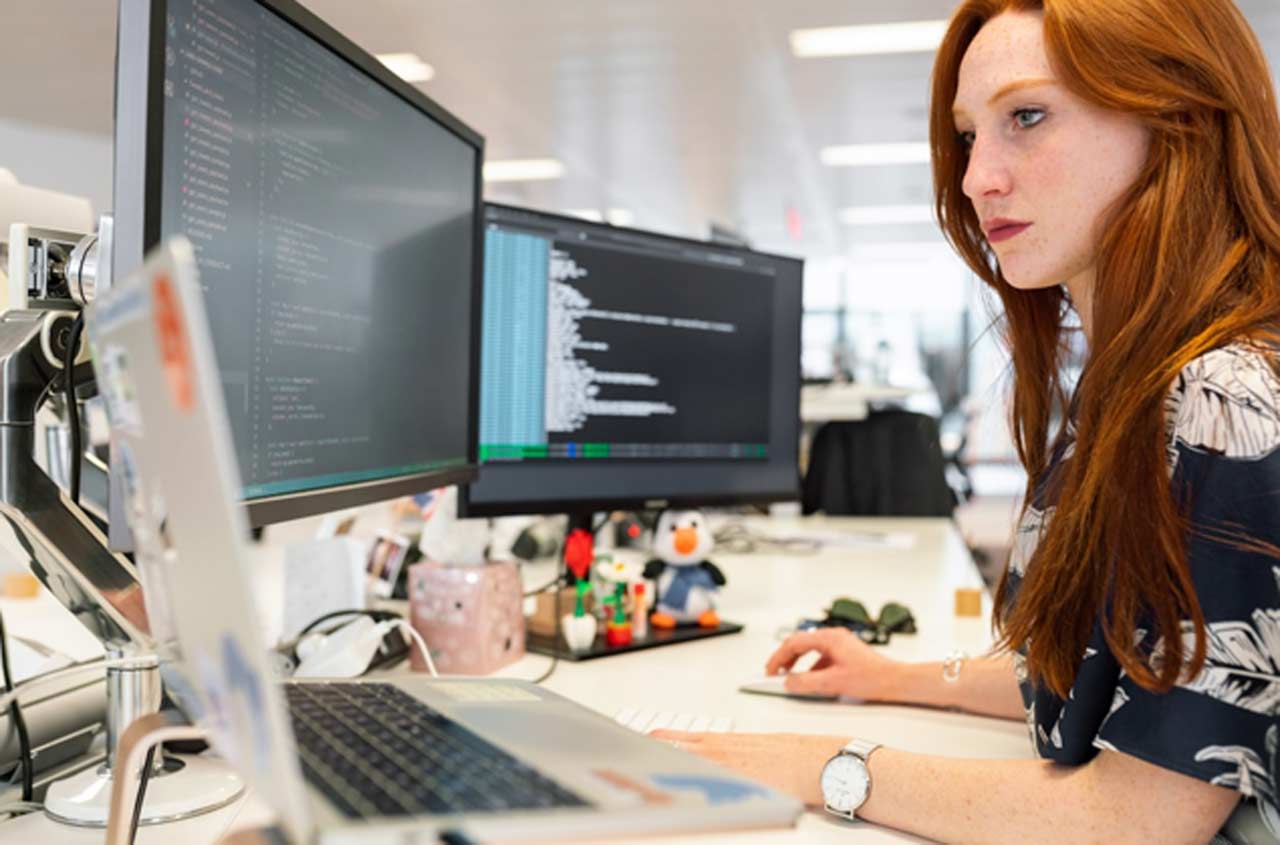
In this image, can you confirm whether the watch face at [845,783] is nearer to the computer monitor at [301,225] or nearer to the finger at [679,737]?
the finger at [679,737]

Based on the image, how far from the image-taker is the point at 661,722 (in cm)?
91

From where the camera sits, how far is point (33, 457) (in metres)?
0.71

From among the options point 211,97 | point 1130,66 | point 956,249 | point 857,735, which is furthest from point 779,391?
point 211,97

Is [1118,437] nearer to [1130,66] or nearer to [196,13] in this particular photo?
[1130,66]

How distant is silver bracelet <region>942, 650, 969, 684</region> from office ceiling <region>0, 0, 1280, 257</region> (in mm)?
2329

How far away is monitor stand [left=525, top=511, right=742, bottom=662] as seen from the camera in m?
1.19

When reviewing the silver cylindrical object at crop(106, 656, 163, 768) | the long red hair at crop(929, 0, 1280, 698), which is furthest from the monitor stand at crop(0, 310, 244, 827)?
the long red hair at crop(929, 0, 1280, 698)

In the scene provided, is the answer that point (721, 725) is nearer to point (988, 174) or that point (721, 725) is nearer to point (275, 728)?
point (988, 174)

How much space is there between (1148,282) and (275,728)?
68 centimetres

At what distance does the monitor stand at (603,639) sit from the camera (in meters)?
1.19

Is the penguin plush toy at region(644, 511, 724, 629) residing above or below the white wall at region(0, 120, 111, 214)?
below

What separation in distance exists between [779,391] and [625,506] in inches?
14.3

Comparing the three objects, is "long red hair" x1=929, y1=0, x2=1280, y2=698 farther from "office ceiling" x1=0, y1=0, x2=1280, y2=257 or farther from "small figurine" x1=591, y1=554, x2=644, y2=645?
"office ceiling" x1=0, y1=0, x2=1280, y2=257

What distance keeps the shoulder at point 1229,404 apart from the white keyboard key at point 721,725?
453 millimetres
